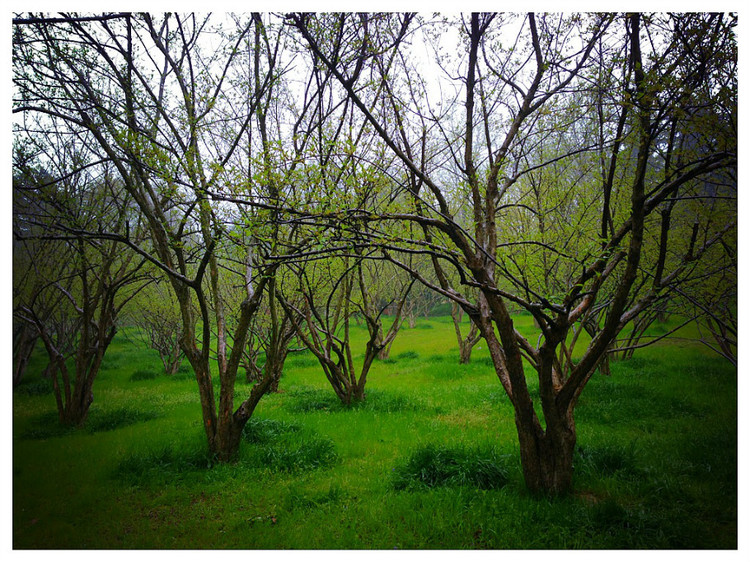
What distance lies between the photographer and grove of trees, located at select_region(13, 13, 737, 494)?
123 inches

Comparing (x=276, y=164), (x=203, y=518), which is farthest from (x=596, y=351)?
(x=203, y=518)

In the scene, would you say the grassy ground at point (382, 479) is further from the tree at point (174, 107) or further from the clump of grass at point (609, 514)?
the tree at point (174, 107)

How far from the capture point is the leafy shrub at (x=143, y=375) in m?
10.5

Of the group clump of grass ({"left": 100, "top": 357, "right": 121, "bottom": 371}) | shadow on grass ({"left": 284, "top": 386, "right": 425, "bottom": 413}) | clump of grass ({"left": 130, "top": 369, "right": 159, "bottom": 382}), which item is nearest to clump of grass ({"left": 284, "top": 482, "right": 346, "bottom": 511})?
shadow on grass ({"left": 284, "top": 386, "right": 425, "bottom": 413})

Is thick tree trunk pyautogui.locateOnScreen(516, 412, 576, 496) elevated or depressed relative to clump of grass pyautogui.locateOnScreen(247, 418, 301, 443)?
elevated

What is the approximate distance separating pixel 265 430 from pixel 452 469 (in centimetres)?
288

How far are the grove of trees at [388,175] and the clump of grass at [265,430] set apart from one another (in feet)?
2.06

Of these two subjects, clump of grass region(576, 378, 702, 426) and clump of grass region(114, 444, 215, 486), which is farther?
clump of grass region(576, 378, 702, 426)

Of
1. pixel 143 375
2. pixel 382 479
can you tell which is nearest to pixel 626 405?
pixel 382 479

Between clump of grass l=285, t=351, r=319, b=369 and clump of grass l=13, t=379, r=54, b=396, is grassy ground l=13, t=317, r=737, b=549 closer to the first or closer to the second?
clump of grass l=13, t=379, r=54, b=396

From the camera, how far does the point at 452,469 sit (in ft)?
13.5

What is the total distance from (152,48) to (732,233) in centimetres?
659

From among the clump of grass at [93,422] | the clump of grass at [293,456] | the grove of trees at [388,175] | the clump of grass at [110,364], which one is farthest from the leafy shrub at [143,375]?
the clump of grass at [293,456]
